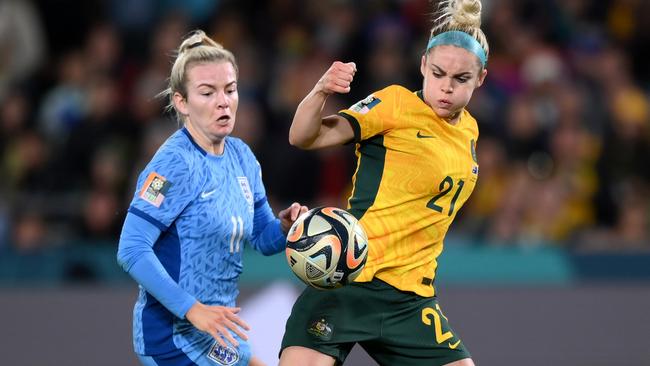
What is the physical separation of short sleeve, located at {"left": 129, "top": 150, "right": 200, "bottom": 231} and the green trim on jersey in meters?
0.73

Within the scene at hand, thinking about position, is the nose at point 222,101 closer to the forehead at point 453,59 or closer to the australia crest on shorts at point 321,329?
the forehead at point 453,59

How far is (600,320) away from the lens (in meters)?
7.02

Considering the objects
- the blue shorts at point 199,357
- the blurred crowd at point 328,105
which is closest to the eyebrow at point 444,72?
the blue shorts at point 199,357

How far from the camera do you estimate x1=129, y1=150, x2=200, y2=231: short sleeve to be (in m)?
3.94

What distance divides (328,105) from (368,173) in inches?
184

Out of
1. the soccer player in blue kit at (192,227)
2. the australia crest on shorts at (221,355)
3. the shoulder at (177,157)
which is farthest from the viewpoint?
the australia crest on shorts at (221,355)

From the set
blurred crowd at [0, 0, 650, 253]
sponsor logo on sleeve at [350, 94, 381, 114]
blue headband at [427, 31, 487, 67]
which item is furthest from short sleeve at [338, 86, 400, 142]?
blurred crowd at [0, 0, 650, 253]

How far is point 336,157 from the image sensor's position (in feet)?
29.0

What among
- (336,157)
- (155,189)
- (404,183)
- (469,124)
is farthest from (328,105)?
(155,189)

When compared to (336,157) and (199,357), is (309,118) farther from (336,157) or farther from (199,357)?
(336,157)

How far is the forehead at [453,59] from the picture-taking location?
426 cm

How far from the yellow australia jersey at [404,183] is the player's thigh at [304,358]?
35cm

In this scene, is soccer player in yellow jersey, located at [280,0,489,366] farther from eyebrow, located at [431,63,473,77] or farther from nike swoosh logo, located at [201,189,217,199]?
nike swoosh logo, located at [201,189,217,199]

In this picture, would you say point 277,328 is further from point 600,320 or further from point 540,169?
point 540,169
